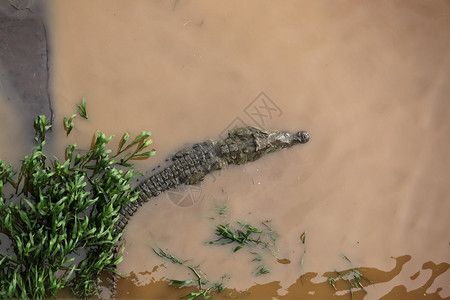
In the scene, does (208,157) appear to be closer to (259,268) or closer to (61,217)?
(259,268)

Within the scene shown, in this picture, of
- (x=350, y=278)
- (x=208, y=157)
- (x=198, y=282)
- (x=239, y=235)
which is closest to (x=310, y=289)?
(x=350, y=278)

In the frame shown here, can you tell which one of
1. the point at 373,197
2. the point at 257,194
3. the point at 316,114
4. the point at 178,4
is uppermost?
the point at 178,4

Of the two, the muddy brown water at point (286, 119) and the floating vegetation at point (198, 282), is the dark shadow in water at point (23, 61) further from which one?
the floating vegetation at point (198, 282)

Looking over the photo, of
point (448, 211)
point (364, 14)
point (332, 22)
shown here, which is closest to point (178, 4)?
point (332, 22)

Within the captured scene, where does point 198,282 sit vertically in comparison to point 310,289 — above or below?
above

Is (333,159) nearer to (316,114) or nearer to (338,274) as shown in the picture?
(316,114)

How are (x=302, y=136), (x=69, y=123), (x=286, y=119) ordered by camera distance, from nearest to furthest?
(x=69, y=123)
(x=302, y=136)
(x=286, y=119)

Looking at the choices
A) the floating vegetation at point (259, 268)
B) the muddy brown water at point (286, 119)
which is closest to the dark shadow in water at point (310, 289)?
the muddy brown water at point (286, 119)
